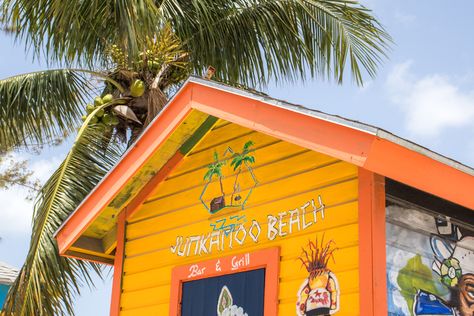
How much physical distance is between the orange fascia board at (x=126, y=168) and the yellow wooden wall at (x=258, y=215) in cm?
56

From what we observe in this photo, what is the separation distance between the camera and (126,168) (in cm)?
825

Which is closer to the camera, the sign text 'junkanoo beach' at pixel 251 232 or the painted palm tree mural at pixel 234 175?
the sign text 'junkanoo beach' at pixel 251 232

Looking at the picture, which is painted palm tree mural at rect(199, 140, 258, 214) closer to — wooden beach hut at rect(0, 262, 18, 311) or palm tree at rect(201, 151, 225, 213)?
palm tree at rect(201, 151, 225, 213)

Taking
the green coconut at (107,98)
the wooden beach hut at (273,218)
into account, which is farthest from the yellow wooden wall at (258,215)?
the green coconut at (107,98)

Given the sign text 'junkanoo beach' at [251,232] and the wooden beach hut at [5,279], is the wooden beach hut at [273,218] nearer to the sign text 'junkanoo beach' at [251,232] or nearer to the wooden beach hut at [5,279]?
the sign text 'junkanoo beach' at [251,232]

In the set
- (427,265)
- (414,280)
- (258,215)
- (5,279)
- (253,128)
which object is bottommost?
(414,280)

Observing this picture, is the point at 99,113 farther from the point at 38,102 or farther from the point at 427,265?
the point at 427,265

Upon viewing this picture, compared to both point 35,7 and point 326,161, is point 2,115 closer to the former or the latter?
point 35,7

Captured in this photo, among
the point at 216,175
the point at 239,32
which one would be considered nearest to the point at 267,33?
the point at 239,32

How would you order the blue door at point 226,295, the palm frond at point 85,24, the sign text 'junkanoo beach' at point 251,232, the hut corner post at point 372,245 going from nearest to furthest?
the hut corner post at point 372,245
the sign text 'junkanoo beach' at point 251,232
the blue door at point 226,295
the palm frond at point 85,24

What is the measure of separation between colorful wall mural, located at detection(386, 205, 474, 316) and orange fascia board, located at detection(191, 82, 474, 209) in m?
0.35

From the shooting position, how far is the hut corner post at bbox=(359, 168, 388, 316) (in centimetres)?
620

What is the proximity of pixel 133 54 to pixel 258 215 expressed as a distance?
12.7ft

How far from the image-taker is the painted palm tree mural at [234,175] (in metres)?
7.86
